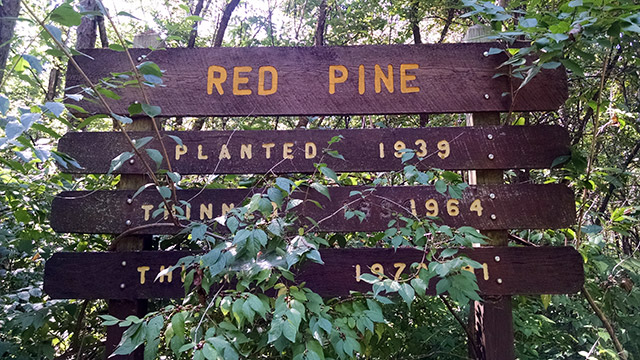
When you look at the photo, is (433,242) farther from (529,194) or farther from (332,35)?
(332,35)

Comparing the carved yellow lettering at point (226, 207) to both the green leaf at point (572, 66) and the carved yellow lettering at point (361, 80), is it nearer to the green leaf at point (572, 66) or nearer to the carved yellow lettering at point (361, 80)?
the carved yellow lettering at point (361, 80)

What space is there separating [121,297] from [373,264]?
48.3 inches

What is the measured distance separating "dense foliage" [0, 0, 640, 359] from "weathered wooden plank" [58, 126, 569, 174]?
11 centimetres

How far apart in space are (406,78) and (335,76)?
0.37 metres

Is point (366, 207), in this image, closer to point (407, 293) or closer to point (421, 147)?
point (421, 147)

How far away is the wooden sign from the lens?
1993 mm

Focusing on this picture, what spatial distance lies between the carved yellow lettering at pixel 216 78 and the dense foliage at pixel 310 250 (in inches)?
13.2

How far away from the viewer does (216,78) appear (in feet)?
7.11

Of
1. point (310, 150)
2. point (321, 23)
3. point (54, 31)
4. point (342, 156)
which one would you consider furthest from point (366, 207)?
point (321, 23)

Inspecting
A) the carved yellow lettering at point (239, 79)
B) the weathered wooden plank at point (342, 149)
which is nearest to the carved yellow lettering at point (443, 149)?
the weathered wooden plank at point (342, 149)

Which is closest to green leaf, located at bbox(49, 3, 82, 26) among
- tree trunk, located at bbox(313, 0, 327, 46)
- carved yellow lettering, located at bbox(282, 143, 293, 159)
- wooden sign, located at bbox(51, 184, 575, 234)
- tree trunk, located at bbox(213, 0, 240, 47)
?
wooden sign, located at bbox(51, 184, 575, 234)

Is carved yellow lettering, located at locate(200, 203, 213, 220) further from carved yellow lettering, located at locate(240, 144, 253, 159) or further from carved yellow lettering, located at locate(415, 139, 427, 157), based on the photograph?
carved yellow lettering, located at locate(415, 139, 427, 157)

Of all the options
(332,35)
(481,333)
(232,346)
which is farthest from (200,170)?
(332,35)

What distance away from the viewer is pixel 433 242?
64.9 inches
